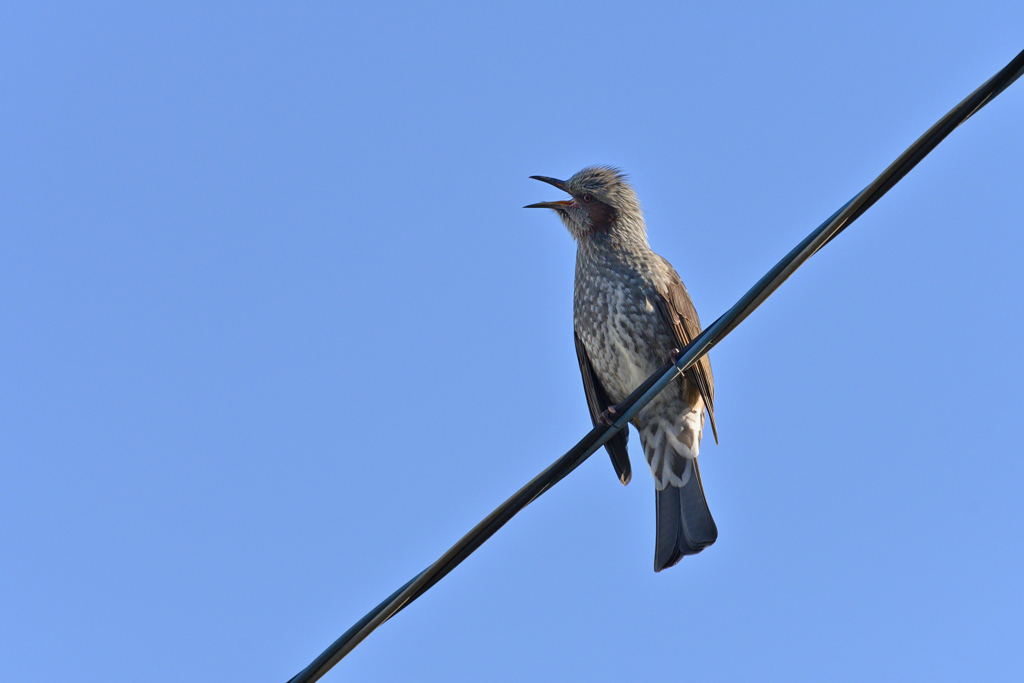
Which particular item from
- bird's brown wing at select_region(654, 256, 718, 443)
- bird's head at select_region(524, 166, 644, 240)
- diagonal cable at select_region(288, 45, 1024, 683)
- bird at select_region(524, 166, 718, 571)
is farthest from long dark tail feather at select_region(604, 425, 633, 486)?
diagonal cable at select_region(288, 45, 1024, 683)

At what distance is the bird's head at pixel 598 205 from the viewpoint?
6523 mm

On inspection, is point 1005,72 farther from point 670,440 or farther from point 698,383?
point 670,440

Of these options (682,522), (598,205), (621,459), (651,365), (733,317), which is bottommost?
(733,317)

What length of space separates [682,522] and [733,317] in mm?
2753

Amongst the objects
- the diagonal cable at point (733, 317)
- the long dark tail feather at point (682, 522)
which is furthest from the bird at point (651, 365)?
the diagonal cable at point (733, 317)

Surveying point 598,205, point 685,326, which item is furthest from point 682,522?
point 598,205

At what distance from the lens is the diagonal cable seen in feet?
8.96

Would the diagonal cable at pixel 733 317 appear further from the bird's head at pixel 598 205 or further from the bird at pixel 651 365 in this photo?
the bird's head at pixel 598 205

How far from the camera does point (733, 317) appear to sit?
3.23 metres

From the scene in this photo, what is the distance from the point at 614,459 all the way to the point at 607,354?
612mm

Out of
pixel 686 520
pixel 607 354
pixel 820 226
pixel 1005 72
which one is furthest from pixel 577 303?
pixel 1005 72

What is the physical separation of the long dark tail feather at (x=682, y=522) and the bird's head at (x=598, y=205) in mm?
1594

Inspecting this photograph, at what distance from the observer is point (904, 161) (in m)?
2.83

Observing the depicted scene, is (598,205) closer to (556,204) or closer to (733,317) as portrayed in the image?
(556,204)
